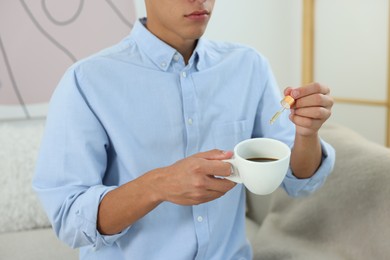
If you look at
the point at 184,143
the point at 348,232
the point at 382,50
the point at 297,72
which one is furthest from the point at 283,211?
the point at 297,72

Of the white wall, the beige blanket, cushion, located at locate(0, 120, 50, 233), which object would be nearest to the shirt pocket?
the beige blanket

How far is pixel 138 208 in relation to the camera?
2.80 feet

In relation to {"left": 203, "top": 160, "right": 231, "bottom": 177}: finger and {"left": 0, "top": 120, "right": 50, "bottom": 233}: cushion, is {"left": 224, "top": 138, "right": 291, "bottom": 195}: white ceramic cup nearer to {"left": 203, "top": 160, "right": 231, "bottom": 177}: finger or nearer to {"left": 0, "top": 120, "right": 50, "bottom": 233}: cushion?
{"left": 203, "top": 160, "right": 231, "bottom": 177}: finger

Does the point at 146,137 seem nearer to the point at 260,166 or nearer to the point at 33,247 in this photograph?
the point at 260,166

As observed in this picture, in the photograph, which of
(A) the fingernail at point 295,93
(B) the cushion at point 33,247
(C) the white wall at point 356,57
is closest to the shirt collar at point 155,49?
(A) the fingernail at point 295,93

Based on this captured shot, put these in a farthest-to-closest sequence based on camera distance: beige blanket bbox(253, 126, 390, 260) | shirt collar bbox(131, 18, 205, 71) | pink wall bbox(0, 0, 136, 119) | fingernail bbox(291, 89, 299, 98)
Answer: pink wall bbox(0, 0, 136, 119) → beige blanket bbox(253, 126, 390, 260) → shirt collar bbox(131, 18, 205, 71) → fingernail bbox(291, 89, 299, 98)

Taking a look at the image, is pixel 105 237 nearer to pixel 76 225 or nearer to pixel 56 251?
pixel 76 225

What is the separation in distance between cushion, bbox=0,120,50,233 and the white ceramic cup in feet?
4.01

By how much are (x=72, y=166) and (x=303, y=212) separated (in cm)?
77

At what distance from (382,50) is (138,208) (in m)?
1.58

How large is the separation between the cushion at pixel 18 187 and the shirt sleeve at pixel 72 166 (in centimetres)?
86

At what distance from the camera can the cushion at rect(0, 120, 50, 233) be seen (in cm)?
175

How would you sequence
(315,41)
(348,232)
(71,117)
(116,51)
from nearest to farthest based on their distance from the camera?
1. (71,117)
2. (116,51)
3. (348,232)
4. (315,41)

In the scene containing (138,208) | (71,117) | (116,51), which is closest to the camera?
(138,208)
